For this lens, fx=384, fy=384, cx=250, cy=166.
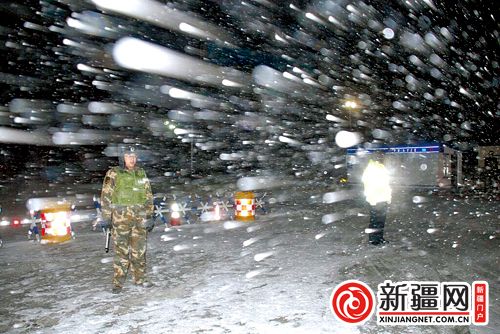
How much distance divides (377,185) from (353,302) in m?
3.81

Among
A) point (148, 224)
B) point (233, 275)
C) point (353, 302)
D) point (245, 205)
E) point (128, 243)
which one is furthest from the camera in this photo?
point (245, 205)

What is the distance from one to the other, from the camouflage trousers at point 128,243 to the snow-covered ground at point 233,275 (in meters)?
0.27

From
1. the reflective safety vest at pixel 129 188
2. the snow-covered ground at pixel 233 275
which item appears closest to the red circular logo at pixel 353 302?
the snow-covered ground at pixel 233 275

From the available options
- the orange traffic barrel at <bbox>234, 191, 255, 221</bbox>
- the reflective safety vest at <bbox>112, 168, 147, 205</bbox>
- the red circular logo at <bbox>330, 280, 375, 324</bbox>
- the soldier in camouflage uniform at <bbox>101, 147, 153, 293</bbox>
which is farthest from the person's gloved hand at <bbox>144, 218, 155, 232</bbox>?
the orange traffic barrel at <bbox>234, 191, 255, 221</bbox>

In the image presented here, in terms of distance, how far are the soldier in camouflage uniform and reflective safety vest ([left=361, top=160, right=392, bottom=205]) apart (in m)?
4.52

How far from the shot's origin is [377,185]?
25.6 feet

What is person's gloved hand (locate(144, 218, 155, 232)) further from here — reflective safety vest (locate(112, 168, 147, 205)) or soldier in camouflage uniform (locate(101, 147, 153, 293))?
reflective safety vest (locate(112, 168, 147, 205))

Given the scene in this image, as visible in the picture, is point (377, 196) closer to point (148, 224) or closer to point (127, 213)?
point (148, 224)

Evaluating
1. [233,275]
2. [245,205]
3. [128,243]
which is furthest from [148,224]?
[245,205]

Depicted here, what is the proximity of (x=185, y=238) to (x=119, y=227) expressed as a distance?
12.6 feet

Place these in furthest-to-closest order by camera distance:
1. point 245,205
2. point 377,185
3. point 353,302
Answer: point 245,205
point 377,185
point 353,302

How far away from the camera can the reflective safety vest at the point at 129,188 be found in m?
5.33

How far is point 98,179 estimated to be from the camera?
35031mm

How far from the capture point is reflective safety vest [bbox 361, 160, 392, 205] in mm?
7781
